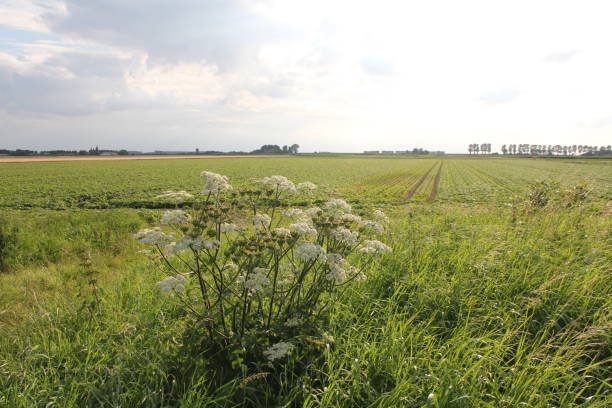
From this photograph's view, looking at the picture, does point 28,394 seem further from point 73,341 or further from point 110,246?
point 110,246

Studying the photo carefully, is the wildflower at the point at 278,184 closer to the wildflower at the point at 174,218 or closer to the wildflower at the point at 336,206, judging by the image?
Answer: the wildflower at the point at 336,206

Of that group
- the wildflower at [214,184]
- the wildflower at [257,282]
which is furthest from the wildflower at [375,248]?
the wildflower at [214,184]

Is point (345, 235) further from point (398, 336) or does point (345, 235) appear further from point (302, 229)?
point (398, 336)

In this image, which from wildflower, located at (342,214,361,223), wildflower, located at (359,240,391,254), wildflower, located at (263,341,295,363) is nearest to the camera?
wildflower, located at (263,341,295,363)

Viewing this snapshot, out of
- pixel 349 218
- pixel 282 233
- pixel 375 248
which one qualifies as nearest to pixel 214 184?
pixel 282 233

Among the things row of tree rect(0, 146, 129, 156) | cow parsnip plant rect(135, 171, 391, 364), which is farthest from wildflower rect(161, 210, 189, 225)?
row of tree rect(0, 146, 129, 156)

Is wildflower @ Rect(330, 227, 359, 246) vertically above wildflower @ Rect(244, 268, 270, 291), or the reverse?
wildflower @ Rect(330, 227, 359, 246)

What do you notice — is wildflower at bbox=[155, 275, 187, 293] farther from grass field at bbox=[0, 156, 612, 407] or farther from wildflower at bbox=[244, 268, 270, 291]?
grass field at bbox=[0, 156, 612, 407]

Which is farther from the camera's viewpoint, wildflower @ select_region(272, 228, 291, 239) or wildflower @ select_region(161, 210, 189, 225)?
wildflower @ select_region(272, 228, 291, 239)

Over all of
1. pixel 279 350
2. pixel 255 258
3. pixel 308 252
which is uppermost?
pixel 308 252

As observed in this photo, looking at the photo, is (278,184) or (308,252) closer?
(308,252)

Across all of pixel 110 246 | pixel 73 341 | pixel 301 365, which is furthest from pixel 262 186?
pixel 110 246

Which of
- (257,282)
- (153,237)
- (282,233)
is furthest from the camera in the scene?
(282,233)

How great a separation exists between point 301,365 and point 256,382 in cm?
52
